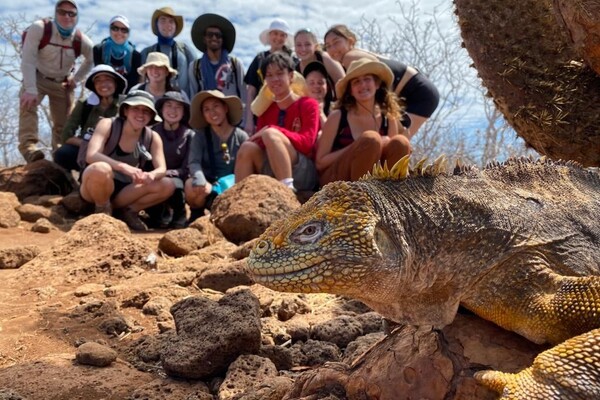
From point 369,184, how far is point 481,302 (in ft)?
2.26

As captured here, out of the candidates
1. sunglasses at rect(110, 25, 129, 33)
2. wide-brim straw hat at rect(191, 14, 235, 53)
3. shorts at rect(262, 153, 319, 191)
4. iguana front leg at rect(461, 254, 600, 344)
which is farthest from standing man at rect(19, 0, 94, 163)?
iguana front leg at rect(461, 254, 600, 344)

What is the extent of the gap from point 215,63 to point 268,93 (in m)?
1.85

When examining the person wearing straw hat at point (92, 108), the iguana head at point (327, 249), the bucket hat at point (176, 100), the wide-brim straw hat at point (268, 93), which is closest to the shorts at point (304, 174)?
the wide-brim straw hat at point (268, 93)

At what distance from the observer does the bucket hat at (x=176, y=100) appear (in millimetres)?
9567

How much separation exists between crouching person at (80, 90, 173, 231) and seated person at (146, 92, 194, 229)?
280mm

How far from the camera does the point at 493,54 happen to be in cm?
485

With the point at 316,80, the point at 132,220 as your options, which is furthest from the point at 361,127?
the point at 132,220

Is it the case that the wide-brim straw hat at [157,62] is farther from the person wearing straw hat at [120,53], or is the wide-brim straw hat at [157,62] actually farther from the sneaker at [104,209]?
the sneaker at [104,209]

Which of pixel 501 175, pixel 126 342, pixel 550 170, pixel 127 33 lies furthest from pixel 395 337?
pixel 127 33

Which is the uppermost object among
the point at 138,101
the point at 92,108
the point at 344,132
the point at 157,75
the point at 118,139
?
the point at 157,75

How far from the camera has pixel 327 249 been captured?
2492 mm

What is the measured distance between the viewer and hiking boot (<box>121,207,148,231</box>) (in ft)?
30.8

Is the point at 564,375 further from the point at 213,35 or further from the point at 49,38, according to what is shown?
the point at 49,38

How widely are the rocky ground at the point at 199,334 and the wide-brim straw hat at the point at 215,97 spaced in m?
2.18
